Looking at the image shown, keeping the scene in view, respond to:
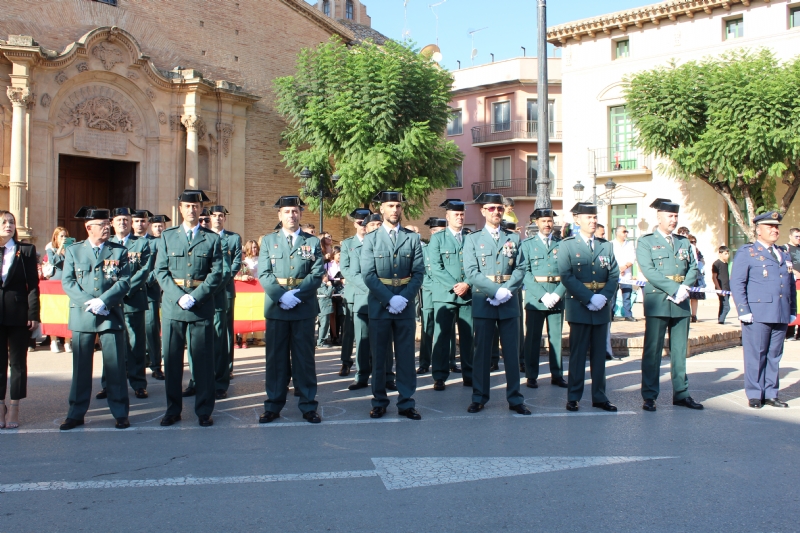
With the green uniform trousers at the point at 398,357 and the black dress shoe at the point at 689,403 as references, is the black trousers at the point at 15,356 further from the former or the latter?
the black dress shoe at the point at 689,403

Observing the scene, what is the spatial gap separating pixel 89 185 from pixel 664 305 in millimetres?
22632

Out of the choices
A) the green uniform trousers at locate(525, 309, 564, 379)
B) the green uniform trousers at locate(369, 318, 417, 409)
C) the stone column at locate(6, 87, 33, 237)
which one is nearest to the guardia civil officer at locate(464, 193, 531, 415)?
the green uniform trousers at locate(369, 318, 417, 409)

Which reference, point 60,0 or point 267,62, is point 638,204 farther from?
point 60,0

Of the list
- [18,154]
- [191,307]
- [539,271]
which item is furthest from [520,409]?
[18,154]

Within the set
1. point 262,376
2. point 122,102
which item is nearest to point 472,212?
point 122,102

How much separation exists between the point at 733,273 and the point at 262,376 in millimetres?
5953

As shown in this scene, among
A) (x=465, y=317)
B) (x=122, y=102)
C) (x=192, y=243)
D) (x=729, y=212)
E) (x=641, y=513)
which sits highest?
(x=122, y=102)

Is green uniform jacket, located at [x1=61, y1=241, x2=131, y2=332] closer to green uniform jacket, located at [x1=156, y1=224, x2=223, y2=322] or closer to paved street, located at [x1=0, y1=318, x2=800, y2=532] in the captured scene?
green uniform jacket, located at [x1=156, y1=224, x2=223, y2=322]

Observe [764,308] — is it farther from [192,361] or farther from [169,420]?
[169,420]

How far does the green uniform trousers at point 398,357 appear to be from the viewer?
7.45 m

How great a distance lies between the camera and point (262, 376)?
10.0m

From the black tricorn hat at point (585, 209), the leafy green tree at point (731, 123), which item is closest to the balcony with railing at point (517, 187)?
the leafy green tree at point (731, 123)

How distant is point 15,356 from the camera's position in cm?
708

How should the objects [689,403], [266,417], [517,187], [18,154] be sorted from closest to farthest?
[266,417] → [689,403] → [18,154] → [517,187]
